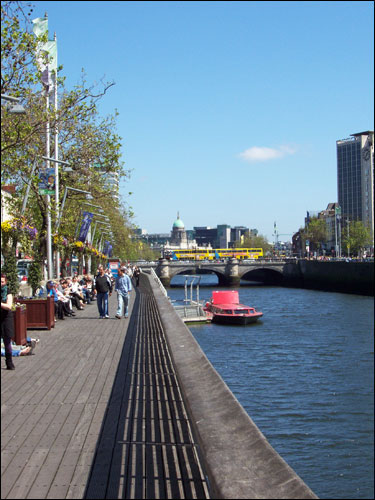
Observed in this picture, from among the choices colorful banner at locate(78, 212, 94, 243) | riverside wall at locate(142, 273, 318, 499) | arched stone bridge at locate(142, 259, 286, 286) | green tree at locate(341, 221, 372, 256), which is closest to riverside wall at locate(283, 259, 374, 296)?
arched stone bridge at locate(142, 259, 286, 286)

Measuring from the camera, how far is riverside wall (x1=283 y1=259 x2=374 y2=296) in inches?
3346

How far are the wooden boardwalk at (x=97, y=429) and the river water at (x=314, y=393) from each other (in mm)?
6762

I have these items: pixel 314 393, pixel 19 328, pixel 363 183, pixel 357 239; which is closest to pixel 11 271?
pixel 19 328

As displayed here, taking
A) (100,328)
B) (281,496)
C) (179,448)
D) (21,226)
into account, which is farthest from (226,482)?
(21,226)

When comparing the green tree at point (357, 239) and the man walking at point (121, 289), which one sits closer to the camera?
the man walking at point (121, 289)

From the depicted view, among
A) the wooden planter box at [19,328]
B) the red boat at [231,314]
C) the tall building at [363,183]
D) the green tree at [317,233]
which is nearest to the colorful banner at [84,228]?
the red boat at [231,314]

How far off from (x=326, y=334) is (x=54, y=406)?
34.0 meters

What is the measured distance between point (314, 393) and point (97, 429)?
18.8m

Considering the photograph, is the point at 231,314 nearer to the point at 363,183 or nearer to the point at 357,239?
the point at 357,239

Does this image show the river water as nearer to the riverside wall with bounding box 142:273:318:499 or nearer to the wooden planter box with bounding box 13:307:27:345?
the wooden planter box with bounding box 13:307:27:345

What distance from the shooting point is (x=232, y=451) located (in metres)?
4.78

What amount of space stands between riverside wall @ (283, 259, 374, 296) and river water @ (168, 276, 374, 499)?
38.7 m

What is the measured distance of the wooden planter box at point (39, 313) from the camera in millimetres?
18922

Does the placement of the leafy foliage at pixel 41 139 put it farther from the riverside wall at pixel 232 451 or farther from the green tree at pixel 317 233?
the green tree at pixel 317 233
